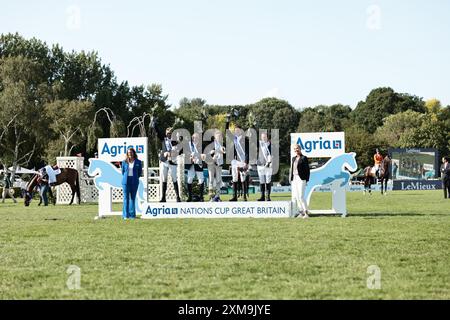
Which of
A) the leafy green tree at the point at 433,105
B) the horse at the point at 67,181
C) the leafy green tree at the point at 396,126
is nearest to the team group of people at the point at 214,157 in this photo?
the horse at the point at 67,181

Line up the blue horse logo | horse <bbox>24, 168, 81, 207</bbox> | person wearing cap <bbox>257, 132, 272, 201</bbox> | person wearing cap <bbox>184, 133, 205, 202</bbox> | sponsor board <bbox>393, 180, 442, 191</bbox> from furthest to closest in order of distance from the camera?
sponsor board <bbox>393, 180, 442, 191</bbox>
horse <bbox>24, 168, 81, 207</bbox>
person wearing cap <bbox>184, 133, 205, 202</bbox>
person wearing cap <bbox>257, 132, 272, 201</bbox>
the blue horse logo

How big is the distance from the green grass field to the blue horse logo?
4.09m

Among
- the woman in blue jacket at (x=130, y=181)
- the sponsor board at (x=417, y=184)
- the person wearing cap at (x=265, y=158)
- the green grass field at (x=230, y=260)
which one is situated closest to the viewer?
the green grass field at (x=230, y=260)

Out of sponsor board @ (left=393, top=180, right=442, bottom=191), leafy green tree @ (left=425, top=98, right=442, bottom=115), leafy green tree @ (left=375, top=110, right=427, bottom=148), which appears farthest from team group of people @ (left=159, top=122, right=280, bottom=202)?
leafy green tree @ (left=425, top=98, right=442, bottom=115)

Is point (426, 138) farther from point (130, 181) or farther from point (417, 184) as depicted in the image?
point (130, 181)

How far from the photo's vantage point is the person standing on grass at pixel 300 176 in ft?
65.9

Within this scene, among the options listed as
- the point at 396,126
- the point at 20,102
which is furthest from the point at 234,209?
the point at 396,126

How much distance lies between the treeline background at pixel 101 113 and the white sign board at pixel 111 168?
12.1 feet

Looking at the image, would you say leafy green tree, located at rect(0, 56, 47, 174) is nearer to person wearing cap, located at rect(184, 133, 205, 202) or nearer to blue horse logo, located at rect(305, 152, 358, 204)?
person wearing cap, located at rect(184, 133, 205, 202)

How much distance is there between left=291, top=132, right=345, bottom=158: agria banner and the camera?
21.1m

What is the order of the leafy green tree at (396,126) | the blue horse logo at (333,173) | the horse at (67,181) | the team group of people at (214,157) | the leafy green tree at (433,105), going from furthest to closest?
the leafy green tree at (433,105) < the leafy green tree at (396,126) < the horse at (67,181) < the team group of people at (214,157) < the blue horse logo at (333,173)

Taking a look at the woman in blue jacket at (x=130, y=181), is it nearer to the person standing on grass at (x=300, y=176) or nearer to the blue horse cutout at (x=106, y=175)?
the blue horse cutout at (x=106, y=175)

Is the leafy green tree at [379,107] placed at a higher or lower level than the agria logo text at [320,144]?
higher
